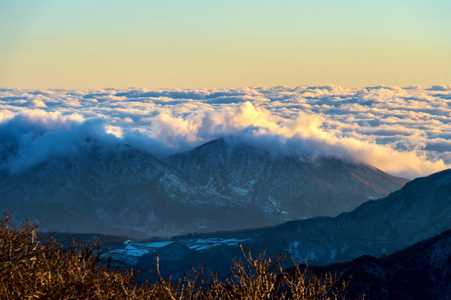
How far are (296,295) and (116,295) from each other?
17.5 metres

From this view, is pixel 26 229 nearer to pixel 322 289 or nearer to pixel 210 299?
pixel 210 299

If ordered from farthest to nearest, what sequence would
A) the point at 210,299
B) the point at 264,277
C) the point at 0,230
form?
the point at 0,230
the point at 210,299
the point at 264,277

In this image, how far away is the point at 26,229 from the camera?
82062 mm

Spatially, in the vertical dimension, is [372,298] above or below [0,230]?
below

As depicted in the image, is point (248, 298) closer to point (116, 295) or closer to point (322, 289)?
point (322, 289)

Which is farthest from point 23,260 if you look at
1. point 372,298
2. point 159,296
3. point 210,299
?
point 372,298

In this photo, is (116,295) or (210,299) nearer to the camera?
(210,299)

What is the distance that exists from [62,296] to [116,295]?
729cm

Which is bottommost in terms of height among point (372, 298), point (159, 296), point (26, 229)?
point (372, 298)

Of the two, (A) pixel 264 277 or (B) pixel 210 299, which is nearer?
(A) pixel 264 277

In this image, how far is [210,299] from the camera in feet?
189

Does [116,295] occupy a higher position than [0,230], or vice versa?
[0,230]

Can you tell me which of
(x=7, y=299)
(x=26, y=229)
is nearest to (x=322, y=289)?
(x=7, y=299)

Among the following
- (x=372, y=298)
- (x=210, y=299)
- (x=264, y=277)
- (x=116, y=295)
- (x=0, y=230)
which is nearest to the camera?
(x=264, y=277)
